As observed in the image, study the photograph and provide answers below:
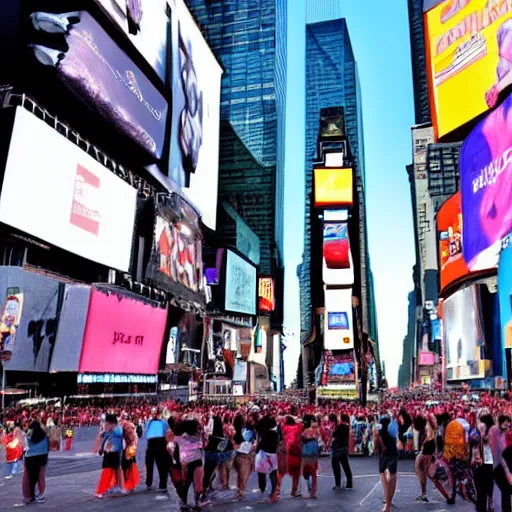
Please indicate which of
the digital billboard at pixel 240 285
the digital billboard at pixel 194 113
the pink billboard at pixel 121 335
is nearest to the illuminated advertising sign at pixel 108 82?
the digital billboard at pixel 194 113

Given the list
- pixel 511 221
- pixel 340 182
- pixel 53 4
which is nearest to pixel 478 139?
pixel 511 221

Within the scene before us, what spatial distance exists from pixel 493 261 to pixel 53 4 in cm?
3980

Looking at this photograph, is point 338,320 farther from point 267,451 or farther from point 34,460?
point 34,460

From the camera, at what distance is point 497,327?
54.9 m

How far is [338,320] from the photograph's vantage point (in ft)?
176

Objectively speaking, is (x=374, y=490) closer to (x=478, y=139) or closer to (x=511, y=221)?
A: (x=511, y=221)

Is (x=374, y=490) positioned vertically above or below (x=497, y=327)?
below

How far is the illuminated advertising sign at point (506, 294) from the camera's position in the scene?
34969mm

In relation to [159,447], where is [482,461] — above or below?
above

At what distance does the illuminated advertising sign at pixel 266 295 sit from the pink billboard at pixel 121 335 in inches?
2716

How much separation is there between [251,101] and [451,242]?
95109 millimetres

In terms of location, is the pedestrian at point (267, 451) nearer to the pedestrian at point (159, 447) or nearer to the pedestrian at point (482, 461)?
the pedestrian at point (159, 447)

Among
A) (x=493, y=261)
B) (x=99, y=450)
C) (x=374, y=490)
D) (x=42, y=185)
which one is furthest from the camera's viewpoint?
(x=493, y=261)

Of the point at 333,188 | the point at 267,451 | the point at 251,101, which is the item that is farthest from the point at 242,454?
the point at 251,101
